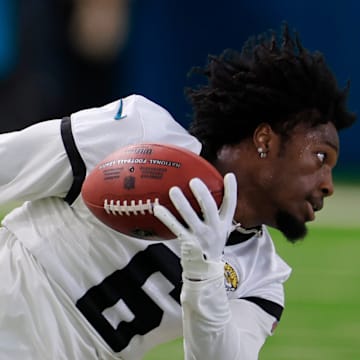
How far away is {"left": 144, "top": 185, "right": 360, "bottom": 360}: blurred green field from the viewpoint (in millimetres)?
5965

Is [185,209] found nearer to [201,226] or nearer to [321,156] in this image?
[201,226]

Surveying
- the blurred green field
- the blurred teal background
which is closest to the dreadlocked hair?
the blurred green field

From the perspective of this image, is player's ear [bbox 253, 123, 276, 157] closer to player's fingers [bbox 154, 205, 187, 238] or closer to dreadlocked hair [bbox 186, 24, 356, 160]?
dreadlocked hair [bbox 186, 24, 356, 160]

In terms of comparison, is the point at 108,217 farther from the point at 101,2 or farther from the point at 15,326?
the point at 101,2

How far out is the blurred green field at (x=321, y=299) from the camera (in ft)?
19.6

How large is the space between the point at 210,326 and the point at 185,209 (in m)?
0.41

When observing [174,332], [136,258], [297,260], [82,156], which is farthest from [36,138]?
[297,260]

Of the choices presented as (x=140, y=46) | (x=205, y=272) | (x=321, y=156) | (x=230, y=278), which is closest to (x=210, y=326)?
(x=205, y=272)

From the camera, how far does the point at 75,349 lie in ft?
12.4

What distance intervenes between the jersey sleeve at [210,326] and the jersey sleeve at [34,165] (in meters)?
0.62

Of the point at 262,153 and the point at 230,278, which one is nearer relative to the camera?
the point at 262,153

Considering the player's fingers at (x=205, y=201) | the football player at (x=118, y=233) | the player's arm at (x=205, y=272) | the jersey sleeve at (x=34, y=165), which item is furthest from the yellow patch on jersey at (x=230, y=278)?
the player's fingers at (x=205, y=201)

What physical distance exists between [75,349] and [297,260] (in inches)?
181

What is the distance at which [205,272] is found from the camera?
3303 mm
